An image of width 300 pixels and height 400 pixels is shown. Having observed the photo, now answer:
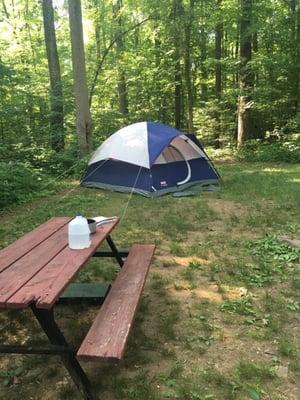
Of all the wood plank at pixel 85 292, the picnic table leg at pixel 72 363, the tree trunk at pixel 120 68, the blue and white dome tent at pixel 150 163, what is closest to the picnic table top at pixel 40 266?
the picnic table leg at pixel 72 363

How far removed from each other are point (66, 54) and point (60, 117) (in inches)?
387

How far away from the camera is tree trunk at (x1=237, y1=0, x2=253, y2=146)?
486 inches

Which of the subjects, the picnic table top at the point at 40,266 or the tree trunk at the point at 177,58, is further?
the tree trunk at the point at 177,58

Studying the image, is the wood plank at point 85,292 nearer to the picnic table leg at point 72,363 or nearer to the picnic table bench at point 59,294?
the picnic table bench at point 59,294

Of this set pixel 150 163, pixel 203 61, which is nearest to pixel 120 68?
pixel 203 61

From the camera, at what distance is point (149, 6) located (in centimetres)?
1306

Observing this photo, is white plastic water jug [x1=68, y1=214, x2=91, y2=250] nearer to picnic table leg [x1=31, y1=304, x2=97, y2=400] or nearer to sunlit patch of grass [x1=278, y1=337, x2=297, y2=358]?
picnic table leg [x1=31, y1=304, x2=97, y2=400]

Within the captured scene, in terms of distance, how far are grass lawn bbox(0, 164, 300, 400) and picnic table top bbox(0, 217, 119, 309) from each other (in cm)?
67

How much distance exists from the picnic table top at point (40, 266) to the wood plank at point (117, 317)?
31cm

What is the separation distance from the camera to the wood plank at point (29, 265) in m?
2.11

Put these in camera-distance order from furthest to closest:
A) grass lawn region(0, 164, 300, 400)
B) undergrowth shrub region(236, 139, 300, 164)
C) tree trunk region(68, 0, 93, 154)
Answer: undergrowth shrub region(236, 139, 300, 164) < tree trunk region(68, 0, 93, 154) < grass lawn region(0, 164, 300, 400)

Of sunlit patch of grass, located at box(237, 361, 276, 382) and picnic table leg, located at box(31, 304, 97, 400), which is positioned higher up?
picnic table leg, located at box(31, 304, 97, 400)

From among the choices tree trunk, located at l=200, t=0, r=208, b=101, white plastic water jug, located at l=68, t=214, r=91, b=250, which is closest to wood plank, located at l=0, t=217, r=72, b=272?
white plastic water jug, located at l=68, t=214, r=91, b=250

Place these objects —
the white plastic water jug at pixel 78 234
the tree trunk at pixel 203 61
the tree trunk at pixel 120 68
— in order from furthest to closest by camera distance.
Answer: the tree trunk at pixel 120 68
the tree trunk at pixel 203 61
the white plastic water jug at pixel 78 234
